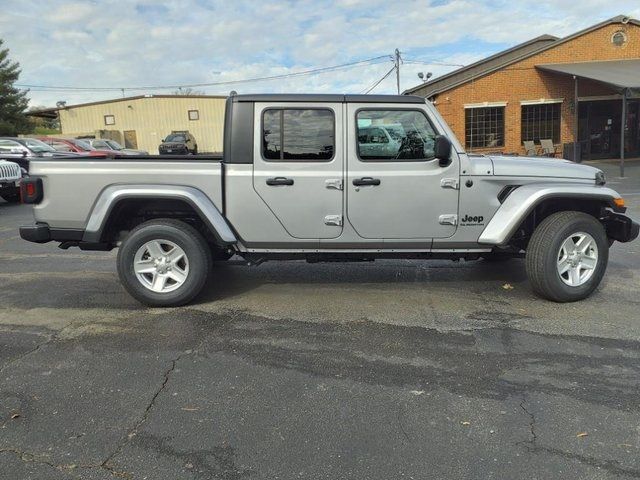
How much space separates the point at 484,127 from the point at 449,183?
64.0ft

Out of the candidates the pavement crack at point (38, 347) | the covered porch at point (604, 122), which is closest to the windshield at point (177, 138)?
the covered porch at point (604, 122)

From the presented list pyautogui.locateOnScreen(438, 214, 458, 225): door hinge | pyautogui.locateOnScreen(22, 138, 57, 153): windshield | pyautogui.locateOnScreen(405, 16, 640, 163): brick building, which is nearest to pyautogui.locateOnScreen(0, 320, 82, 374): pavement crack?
pyautogui.locateOnScreen(438, 214, 458, 225): door hinge

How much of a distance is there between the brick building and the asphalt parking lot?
18.3m

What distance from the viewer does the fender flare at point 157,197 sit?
4836mm

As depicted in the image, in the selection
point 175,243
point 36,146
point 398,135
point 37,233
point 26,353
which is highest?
point 36,146

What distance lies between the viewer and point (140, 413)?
323 cm

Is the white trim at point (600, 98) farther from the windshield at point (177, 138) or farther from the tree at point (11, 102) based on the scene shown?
the tree at point (11, 102)

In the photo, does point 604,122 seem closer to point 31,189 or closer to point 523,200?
point 523,200

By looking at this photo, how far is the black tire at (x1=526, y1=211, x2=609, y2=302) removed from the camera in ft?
16.4

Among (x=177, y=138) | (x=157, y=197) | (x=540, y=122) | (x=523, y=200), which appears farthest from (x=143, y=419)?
(x=177, y=138)

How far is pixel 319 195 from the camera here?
4.98 metres

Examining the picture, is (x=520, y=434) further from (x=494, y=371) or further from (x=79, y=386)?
(x=79, y=386)

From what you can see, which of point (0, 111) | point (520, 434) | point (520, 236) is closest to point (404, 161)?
point (520, 236)

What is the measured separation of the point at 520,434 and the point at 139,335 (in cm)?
300
